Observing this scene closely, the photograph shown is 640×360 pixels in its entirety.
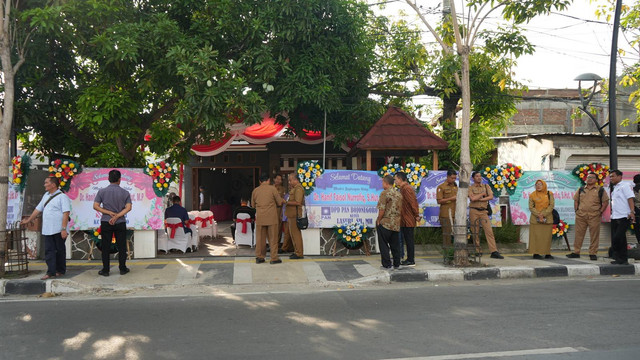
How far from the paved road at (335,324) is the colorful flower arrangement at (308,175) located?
10.9 feet

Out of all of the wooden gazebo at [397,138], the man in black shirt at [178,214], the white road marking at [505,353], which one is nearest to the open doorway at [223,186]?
the man in black shirt at [178,214]

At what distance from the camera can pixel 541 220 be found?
1002 centimetres

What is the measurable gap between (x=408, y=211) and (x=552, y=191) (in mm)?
4659

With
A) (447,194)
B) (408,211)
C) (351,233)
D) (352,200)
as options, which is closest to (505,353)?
(408,211)

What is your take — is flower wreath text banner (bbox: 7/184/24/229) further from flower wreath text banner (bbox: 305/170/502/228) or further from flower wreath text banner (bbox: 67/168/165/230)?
flower wreath text banner (bbox: 305/170/502/228)

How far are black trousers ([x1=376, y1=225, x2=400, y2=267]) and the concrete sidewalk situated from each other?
19cm

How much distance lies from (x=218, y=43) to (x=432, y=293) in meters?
7.14

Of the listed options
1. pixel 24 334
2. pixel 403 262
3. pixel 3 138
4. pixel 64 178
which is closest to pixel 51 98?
pixel 64 178

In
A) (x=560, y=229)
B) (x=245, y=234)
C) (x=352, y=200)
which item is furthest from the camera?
(x=245, y=234)

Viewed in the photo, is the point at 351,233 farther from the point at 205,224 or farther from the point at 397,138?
the point at 205,224

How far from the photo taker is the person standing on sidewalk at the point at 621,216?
9237mm

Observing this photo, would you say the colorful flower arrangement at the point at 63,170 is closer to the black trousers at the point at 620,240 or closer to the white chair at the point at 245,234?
the white chair at the point at 245,234

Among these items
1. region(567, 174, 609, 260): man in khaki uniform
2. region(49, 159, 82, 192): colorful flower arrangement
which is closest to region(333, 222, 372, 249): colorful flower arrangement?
region(567, 174, 609, 260): man in khaki uniform

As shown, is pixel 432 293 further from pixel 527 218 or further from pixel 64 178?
pixel 64 178
